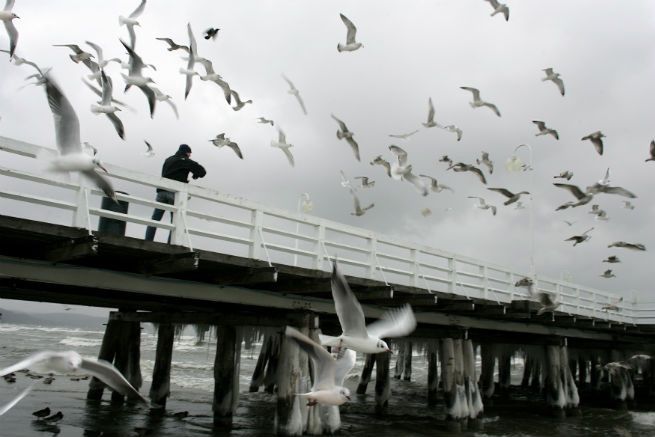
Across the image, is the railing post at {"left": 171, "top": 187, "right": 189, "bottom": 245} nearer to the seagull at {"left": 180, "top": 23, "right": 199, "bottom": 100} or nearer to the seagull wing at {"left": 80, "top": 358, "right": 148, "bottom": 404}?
the seagull at {"left": 180, "top": 23, "right": 199, "bottom": 100}

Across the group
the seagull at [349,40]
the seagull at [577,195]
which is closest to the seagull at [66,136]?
the seagull at [349,40]

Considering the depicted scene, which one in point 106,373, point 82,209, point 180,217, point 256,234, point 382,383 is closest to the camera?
point 106,373

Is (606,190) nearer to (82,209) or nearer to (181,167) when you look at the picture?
(181,167)

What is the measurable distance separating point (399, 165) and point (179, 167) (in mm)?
4460

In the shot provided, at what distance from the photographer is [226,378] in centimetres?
1319

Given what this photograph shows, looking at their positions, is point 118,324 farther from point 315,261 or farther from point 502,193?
point 502,193

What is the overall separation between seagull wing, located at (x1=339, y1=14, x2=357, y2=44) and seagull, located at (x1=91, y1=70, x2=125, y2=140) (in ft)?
13.9

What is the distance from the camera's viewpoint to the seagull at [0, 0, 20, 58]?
7.80 metres

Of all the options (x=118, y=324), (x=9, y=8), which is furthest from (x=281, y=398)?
(x=9, y=8)

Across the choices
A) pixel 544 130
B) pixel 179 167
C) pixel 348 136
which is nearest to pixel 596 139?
pixel 544 130

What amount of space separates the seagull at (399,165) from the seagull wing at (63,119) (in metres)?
7.03

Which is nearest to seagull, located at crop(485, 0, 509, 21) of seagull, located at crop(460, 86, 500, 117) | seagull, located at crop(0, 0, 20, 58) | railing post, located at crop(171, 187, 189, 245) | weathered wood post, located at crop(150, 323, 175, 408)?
seagull, located at crop(460, 86, 500, 117)

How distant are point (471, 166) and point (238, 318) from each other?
6104 mm

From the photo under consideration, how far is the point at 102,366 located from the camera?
581 centimetres
